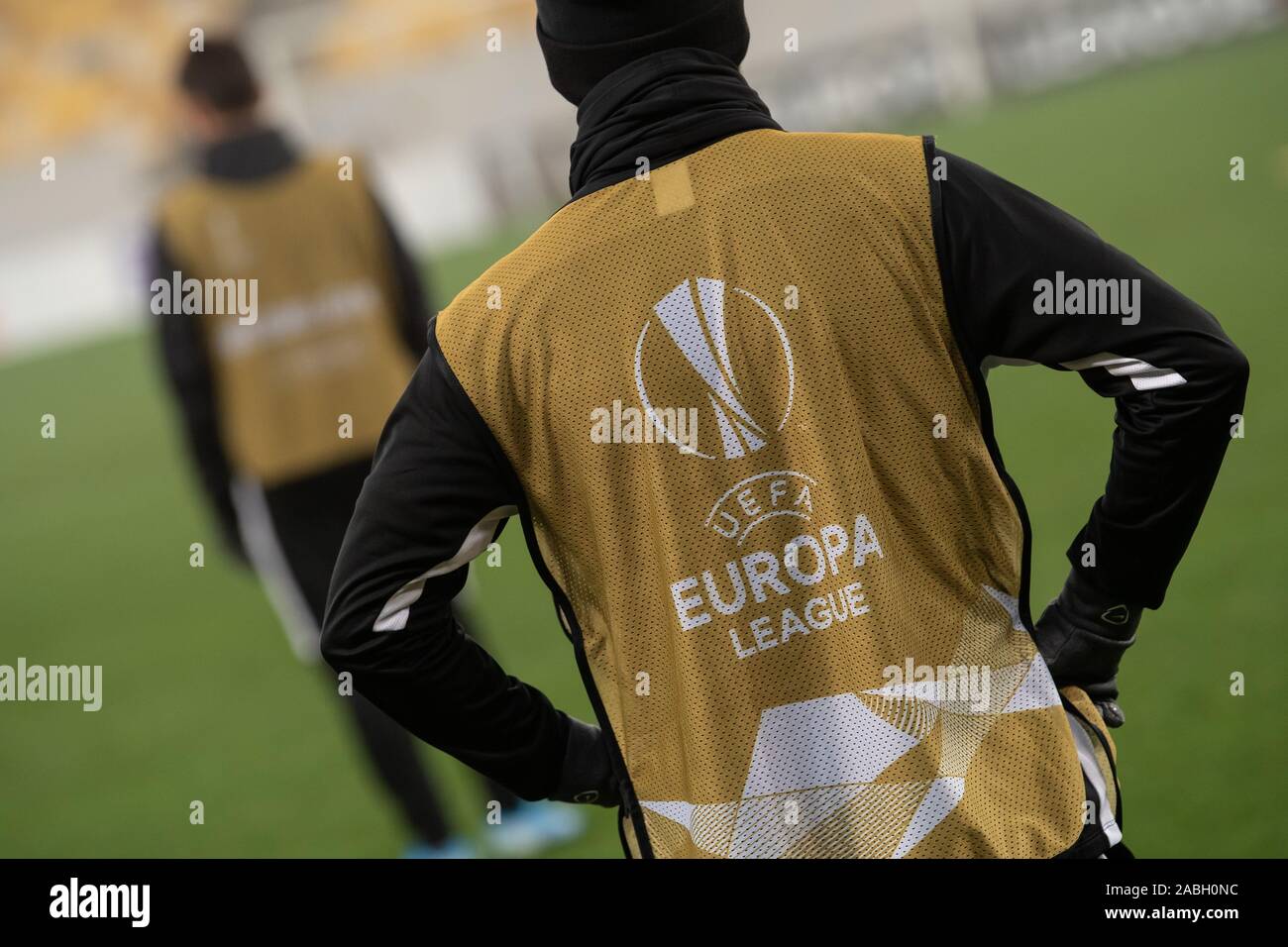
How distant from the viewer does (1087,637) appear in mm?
1604

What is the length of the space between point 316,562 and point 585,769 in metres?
1.63

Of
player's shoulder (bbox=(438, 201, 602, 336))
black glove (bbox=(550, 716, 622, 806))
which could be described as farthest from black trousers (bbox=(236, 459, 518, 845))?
player's shoulder (bbox=(438, 201, 602, 336))

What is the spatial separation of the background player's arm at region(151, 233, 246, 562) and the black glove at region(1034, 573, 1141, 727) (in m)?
2.04

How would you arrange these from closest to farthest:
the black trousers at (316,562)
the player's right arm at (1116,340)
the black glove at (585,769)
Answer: the player's right arm at (1116,340), the black glove at (585,769), the black trousers at (316,562)

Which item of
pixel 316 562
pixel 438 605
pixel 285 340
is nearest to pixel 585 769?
pixel 438 605

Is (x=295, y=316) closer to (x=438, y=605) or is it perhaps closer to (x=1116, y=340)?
(x=438, y=605)

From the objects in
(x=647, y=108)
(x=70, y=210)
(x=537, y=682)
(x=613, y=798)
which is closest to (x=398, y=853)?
(x=537, y=682)

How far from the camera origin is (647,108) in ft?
4.58

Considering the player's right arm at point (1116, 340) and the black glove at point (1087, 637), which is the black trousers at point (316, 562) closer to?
the black glove at point (1087, 637)

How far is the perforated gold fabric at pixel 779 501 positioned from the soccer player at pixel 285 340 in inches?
69.5

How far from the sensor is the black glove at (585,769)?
1.70 metres

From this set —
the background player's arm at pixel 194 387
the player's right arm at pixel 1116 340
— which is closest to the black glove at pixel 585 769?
the player's right arm at pixel 1116 340

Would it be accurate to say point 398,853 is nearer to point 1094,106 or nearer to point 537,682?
point 537,682
